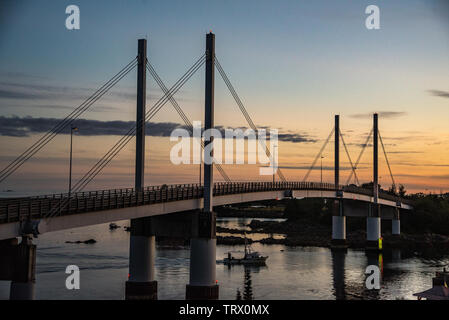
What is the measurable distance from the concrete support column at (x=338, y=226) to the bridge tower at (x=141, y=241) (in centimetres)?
7092

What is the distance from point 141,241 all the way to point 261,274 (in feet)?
92.9

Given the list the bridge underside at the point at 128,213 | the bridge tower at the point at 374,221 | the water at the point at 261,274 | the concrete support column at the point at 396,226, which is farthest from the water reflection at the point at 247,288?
the concrete support column at the point at 396,226

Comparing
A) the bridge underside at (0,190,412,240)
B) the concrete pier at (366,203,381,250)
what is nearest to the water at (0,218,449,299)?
the concrete pier at (366,203,381,250)

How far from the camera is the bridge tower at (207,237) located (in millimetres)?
54250

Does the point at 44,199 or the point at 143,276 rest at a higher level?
the point at 44,199

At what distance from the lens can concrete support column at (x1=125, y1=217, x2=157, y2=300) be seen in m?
57.3

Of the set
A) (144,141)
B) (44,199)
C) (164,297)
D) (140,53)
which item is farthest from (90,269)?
(44,199)

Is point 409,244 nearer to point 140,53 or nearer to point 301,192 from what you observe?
point 301,192

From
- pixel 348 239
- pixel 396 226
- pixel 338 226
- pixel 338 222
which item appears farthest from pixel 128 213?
pixel 396 226

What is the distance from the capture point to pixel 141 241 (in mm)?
57844

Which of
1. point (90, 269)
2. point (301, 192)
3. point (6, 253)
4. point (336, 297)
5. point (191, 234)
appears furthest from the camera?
point (301, 192)

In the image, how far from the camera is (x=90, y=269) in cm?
8225

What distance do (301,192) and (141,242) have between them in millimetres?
44675

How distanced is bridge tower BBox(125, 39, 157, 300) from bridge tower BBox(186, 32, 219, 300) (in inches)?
190
